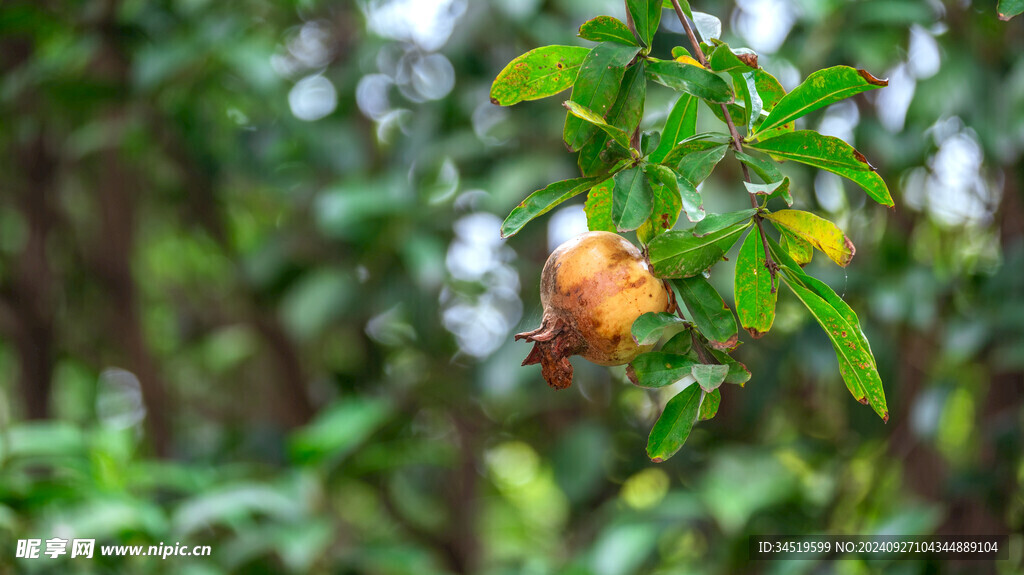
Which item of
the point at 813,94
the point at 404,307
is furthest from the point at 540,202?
the point at 404,307

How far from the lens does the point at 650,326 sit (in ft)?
1.23

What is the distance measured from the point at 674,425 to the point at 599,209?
12 centimetres

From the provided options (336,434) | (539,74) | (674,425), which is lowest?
(336,434)

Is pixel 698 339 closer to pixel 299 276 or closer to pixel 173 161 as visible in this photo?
pixel 299 276

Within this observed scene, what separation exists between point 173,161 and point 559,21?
0.92 meters

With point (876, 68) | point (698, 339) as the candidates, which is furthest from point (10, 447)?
point (876, 68)

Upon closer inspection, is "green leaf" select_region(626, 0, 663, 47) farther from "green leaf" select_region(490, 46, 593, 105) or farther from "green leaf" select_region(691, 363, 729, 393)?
"green leaf" select_region(691, 363, 729, 393)

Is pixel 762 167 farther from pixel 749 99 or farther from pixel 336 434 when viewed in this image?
pixel 336 434

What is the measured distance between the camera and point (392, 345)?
182cm

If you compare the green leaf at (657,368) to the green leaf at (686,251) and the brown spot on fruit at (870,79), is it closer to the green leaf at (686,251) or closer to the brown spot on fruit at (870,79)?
the green leaf at (686,251)

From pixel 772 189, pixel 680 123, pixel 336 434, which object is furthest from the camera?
pixel 336 434

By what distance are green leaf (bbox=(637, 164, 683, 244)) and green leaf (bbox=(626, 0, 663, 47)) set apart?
0.07m

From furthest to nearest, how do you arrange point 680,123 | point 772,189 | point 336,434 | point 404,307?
point 404,307 < point 336,434 < point 680,123 < point 772,189

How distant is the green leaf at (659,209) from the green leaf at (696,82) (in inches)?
1.6
